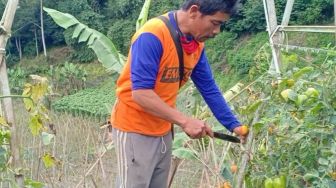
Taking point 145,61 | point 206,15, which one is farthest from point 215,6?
point 145,61

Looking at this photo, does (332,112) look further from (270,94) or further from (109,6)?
(109,6)

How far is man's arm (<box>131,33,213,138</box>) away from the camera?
2.12m

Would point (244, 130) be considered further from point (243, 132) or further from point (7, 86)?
point (7, 86)

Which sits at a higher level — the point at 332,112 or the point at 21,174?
the point at 332,112

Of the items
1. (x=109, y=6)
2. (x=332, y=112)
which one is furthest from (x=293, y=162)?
(x=109, y=6)

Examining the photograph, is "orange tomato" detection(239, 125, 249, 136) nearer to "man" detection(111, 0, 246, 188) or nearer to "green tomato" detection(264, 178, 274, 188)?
"man" detection(111, 0, 246, 188)

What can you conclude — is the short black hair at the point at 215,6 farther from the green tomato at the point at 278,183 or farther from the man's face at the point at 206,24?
the green tomato at the point at 278,183

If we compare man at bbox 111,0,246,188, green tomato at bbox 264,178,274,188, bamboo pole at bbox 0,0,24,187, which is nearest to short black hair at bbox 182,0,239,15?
man at bbox 111,0,246,188

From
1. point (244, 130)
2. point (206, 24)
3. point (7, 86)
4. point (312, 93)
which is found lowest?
point (244, 130)

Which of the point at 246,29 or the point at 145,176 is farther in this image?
the point at 246,29

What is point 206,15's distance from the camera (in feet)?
6.97

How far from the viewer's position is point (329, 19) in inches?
782

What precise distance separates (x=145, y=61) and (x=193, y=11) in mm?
232

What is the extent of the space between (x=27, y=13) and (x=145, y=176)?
1052 inches
